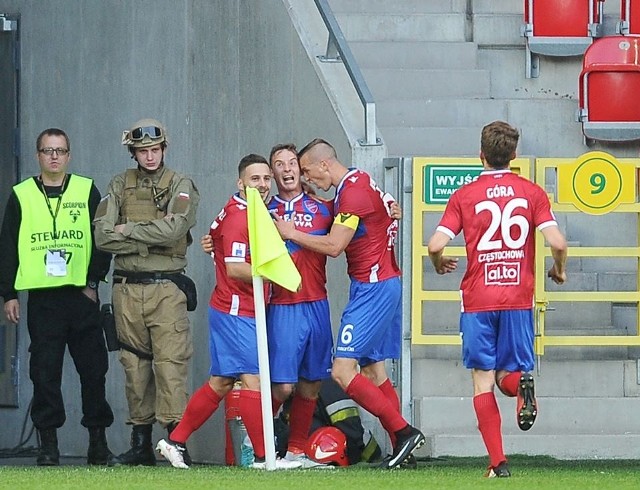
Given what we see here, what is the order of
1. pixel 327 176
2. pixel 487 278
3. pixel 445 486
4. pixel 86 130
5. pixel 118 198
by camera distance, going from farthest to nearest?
pixel 86 130, pixel 118 198, pixel 327 176, pixel 487 278, pixel 445 486

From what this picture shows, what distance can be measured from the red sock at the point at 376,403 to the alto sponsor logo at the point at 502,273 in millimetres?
1107

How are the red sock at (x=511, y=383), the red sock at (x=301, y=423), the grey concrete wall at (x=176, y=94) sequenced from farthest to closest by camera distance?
the grey concrete wall at (x=176, y=94) < the red sock at (x=301, y=423) < the red sock at (x=511, y=383)

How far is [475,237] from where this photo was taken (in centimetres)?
900

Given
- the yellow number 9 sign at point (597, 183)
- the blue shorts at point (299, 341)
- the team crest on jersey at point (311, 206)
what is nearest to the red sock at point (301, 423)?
the blue shorts at point (299, 341)

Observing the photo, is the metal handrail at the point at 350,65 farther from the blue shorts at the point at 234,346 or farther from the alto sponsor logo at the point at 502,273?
the alto sponsor logo at the point at 502,273

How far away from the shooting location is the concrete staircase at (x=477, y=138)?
418 inches

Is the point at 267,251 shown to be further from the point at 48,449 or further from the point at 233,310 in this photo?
the point at 48,449

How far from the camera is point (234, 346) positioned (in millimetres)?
9914

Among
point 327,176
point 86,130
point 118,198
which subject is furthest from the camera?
point 86,130

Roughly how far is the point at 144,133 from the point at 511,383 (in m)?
3.01

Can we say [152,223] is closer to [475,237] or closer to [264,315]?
[264,315]

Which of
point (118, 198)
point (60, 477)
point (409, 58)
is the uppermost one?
point (409, 58)

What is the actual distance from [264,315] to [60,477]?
1.37m

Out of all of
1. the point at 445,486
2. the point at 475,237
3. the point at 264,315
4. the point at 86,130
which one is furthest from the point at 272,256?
the point at 86,130
